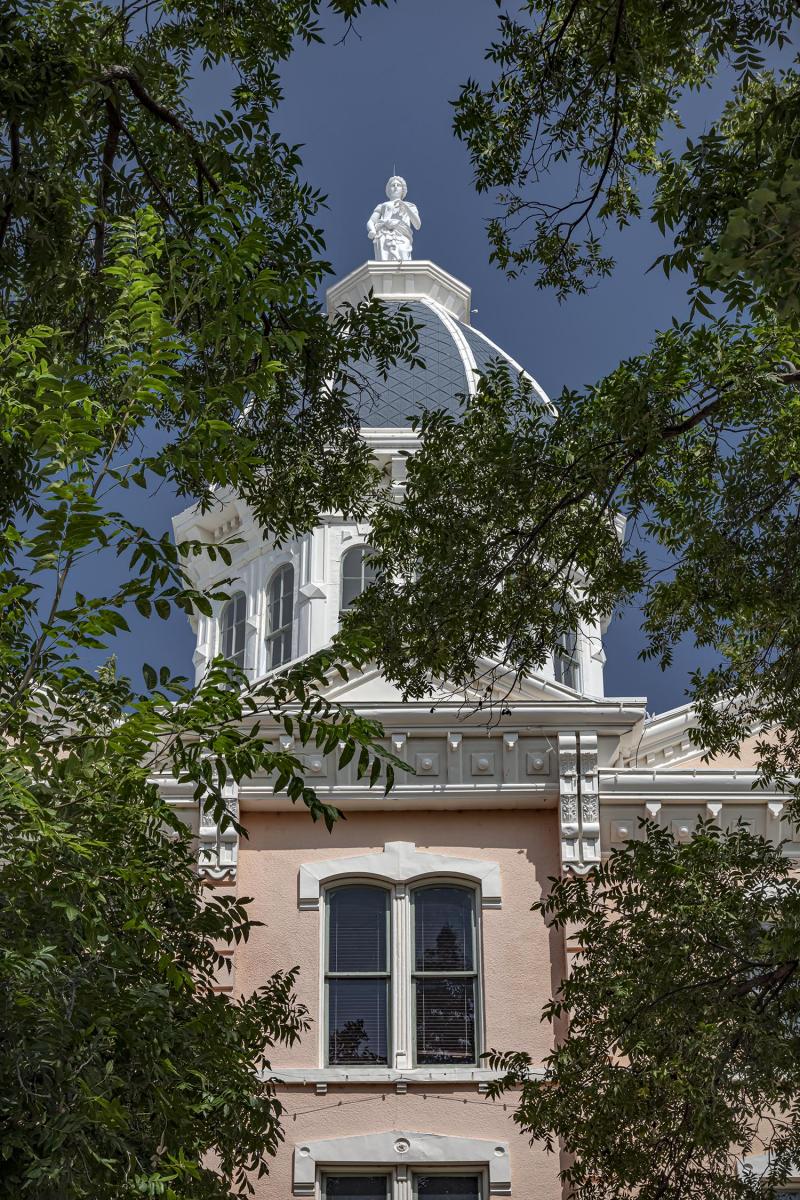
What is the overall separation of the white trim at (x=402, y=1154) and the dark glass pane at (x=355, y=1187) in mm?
162

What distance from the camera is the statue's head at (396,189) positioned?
37.7 metres

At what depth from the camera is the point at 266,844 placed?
1745cm

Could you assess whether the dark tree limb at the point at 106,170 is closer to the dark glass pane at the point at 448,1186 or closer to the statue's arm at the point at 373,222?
the dark glass pane at the point at 448,1186

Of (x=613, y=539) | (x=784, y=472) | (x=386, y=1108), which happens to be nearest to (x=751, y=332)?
(x=784, y=472)

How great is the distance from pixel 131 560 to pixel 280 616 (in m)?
18.9

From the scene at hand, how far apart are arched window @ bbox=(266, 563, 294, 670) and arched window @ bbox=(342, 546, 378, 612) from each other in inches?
37.5

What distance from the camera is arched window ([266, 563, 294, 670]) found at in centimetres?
2595

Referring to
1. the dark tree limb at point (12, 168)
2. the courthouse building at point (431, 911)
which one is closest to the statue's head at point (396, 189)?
the courthouse building at point (431, 911)

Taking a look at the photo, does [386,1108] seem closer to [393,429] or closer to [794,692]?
[794,692]

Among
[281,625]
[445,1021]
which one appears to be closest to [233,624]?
[281,625]

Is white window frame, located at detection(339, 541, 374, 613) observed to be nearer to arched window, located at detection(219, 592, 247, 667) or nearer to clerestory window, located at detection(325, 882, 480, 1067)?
arched window, located at detection(219, 592, 247, 667)

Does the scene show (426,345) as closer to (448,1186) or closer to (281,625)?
(281,625)

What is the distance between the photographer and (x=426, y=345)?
29859mm

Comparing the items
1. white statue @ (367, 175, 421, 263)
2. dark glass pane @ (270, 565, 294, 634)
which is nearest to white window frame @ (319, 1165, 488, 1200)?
dark glass pane @ (270, 565, 294, 634)
